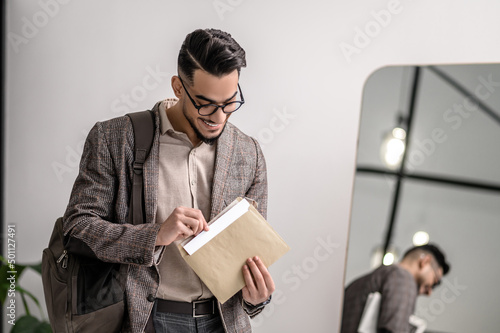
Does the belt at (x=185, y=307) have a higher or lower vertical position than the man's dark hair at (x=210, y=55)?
lower

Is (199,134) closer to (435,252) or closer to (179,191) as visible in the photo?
(179,191)

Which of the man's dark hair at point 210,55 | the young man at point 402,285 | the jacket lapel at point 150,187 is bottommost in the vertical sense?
the young man at point 402,285

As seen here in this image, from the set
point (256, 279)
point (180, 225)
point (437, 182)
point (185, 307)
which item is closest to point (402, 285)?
point (437, 182)

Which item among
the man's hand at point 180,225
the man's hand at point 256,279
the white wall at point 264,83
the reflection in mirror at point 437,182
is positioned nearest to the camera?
the man's hand at point 180,225

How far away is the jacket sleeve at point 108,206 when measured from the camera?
1049 millimetres

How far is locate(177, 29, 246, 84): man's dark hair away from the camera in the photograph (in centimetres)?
109

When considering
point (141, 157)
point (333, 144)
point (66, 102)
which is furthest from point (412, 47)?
point (66, 102)

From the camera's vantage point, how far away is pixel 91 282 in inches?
43.9

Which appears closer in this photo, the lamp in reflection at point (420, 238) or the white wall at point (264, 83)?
the lamp in reflection at point (420, 238)

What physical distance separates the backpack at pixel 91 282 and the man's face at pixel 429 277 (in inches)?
39.1

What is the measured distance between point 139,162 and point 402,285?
1.00 metres

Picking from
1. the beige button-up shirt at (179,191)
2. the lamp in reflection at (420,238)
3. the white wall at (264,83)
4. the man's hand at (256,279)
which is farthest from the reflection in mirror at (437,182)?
the beige button-up shirt at (179,191)

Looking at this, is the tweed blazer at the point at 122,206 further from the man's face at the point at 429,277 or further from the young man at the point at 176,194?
the man's face at the point at 429,277

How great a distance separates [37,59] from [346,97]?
127cm
